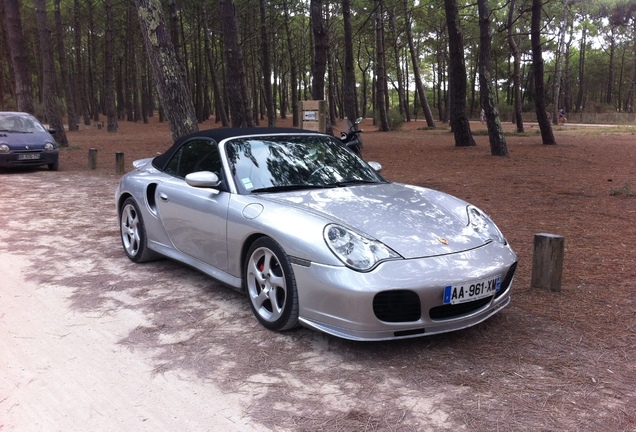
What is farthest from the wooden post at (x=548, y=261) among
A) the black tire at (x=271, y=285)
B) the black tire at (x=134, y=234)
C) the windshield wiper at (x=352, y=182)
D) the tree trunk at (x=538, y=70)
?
the tree trunk at (x=538, y=70)

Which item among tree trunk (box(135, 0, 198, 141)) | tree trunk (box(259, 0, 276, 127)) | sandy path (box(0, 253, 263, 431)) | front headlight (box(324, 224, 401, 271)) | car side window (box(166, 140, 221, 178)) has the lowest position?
sandy path (box(0, 253, 263, 431))

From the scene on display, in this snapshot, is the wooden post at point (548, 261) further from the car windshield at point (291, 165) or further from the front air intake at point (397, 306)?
the front air intake at point (397, 306)

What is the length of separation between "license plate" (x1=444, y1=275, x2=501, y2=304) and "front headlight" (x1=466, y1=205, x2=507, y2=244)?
0.44 metres

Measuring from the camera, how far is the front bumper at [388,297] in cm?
325

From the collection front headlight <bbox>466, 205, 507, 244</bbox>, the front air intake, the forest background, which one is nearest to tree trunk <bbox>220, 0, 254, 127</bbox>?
the forest background

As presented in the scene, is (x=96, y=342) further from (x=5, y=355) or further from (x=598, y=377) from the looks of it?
(x=598, y=377)

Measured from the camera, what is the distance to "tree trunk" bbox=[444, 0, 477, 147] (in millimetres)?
17047

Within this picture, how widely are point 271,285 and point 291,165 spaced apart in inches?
49.6

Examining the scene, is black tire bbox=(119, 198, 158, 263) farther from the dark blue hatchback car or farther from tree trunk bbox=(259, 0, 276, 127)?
tree trunk bbox=(259, 0, 276, 127)

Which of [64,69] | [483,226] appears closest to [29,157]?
[483,226]

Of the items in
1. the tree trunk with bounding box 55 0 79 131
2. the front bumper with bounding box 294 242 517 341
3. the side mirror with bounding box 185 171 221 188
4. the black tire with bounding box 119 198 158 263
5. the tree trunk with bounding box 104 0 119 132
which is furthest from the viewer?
the tree trunk with bounding box 55 0 79 131

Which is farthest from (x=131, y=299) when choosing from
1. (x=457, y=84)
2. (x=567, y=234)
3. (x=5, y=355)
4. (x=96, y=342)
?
(x=457, y=84)

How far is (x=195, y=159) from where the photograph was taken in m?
4.99

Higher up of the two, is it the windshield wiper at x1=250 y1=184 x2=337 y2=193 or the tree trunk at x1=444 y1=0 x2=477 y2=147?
the tree trunk at x1=444 y1=0 x2=477 y2=147
